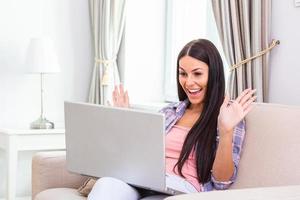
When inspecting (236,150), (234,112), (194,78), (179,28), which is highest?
(179,28)

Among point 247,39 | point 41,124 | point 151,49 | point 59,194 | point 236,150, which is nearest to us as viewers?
point 236,150

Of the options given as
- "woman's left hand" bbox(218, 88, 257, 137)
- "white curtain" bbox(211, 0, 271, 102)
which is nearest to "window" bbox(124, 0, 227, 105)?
"white curtain" bbox(211, 0, 271, 102)

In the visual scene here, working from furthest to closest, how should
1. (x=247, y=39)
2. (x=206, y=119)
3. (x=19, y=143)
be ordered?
(x=19, y=143) → (x=247, y=39) → (x=206, y=119)

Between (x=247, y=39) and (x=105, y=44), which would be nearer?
(x=247, y=39)

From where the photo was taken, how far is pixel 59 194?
2146 millimetres

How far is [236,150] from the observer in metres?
1.85

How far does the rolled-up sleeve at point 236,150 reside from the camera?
71.9 inches

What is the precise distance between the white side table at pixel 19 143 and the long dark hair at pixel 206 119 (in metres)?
1.48

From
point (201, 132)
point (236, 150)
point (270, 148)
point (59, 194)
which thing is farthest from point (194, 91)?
point (59, 194)

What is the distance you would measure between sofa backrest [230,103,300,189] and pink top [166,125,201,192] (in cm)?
16

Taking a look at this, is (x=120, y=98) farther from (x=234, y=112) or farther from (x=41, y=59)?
(x=41, y=59)

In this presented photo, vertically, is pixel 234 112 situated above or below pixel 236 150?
above

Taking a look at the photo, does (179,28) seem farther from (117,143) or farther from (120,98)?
(117,143)

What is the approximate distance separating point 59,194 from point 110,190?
0.48m
